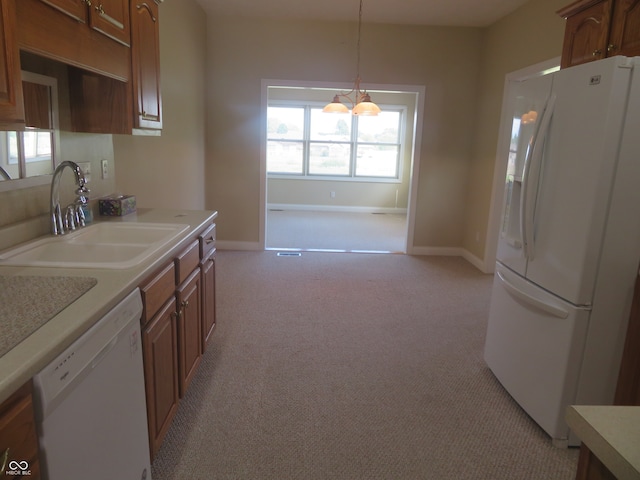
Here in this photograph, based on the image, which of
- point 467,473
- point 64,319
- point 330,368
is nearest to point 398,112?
point 330,368

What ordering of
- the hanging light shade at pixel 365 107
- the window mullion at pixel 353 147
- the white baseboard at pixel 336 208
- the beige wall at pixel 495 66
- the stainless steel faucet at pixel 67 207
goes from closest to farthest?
1. the stainless steel faucet at pixel 67 207
2. the beige wall at pixel 495 66
3. the hanging light shade at pixel 365 107
4. the window mullion at pixel 353 147
5. the white baseboard at pixel 336 208

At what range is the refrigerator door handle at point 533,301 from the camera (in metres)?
2.07

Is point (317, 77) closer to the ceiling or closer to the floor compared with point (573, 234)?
closer to the ceiling

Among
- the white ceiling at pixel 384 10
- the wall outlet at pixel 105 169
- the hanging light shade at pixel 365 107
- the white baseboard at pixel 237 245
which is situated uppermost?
the white ceiling at pixel 384 10

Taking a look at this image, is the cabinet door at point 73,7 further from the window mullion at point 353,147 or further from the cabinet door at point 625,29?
the window mullion at point 353,147

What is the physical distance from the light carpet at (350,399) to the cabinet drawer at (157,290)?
74cm

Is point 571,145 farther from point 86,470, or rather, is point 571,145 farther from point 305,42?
point 305,42

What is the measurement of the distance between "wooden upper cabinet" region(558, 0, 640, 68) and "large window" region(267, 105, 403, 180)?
6.62m

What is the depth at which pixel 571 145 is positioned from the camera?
203 centimetres

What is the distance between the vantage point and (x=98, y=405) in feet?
4.12

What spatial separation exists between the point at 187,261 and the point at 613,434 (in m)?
1.91

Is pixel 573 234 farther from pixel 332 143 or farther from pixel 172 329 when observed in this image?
pixel 332 143

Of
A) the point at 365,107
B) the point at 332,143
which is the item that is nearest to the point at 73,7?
the point at 365,107

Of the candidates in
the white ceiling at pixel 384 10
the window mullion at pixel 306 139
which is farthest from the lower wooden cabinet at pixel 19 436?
the window mullion at pixel 306 139
